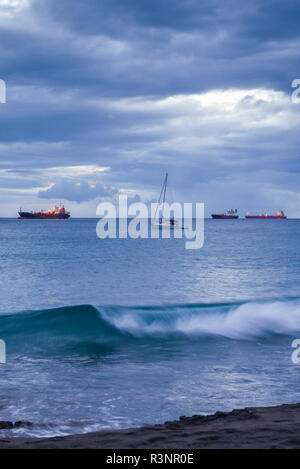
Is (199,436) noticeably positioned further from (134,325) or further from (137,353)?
(134,325)

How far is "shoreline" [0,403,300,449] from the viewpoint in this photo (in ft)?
22.3

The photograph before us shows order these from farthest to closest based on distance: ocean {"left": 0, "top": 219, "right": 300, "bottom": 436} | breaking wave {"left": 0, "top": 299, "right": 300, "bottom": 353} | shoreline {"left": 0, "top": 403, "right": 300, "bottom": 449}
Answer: breaking wave {"left": 0, "top": 299, "right": 300, "bottom": 353}, ocean {"left": 0, "top": 219, "right": 300, "bottom": 436}, shoreline {"left": 0, "top": 403, "right": 300, "bottom": 449}

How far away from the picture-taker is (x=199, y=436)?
725cm

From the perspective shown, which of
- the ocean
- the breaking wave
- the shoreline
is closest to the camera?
the shoreline

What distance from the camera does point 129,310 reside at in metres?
22.5

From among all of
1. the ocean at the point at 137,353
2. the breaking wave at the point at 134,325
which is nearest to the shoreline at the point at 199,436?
the ocean at the point at 137,353

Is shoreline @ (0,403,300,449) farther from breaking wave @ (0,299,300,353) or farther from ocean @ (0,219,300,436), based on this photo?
breaking wave @ (0,299,300,353)

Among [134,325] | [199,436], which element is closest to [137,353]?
[134,325]

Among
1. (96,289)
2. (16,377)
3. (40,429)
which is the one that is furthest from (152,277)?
(40,429)

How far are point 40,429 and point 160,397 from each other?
2905mm

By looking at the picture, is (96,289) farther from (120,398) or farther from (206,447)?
Result: (206,447)

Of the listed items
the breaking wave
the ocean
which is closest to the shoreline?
the ocean

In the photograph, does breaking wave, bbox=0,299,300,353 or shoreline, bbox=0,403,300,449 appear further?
breaking wave, bbox=0,299,300,353

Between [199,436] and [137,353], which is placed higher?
[199,436]
